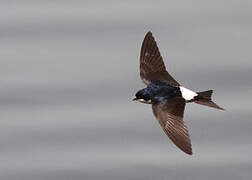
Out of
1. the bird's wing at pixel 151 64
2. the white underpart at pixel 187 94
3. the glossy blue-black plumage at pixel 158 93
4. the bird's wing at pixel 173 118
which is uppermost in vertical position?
the bird's wing at pixel 151 64

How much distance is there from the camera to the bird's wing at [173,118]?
4.72m

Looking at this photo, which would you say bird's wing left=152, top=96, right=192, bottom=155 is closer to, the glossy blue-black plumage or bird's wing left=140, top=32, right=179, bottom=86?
the glossy blue-black plumage

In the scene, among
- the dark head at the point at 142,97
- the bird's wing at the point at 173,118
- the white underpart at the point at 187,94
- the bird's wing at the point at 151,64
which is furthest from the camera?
the bird's wing at the point at 151,64

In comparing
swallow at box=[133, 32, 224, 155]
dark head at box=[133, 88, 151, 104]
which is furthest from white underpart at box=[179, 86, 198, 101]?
dark head at box=[133, 88, 151, 104]

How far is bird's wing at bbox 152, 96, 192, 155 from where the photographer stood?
472 cm

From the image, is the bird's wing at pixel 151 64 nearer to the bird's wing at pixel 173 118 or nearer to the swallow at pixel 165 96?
the swallow at pixel 165 96

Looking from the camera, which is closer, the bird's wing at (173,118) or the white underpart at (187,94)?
the bird's wing at (173,118)

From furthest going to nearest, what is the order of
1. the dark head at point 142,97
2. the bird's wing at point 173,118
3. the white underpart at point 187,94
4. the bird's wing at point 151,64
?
the bird's wing at point 151,64 < the dark head at point 142,97 < the white underpart at point 187,94 < the bird's wing at point 173,118

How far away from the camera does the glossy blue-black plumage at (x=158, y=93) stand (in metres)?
5.00

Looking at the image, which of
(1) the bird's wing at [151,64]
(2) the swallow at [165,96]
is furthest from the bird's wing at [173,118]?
(1) the bird's wing at [151,64]

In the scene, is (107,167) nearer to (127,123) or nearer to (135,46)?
(127,123)

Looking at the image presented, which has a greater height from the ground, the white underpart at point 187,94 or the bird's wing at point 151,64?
the bird's wing at point 151,64

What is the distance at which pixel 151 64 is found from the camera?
17.3ft

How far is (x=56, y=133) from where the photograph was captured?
16.9ft
